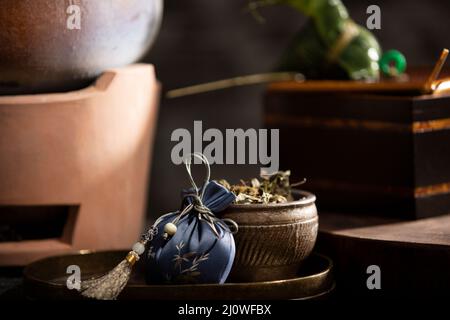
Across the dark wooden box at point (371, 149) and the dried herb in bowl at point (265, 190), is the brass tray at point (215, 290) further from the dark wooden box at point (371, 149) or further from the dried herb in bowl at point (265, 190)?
the dark wooden box at point (371, 149)

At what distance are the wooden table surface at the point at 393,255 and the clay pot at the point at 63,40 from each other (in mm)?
444

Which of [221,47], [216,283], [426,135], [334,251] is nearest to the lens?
[216,283]

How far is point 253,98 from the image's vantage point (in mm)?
2047

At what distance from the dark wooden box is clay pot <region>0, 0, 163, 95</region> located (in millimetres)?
317

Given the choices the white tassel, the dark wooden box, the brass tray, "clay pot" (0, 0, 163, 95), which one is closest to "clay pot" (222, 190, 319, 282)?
the brass tray

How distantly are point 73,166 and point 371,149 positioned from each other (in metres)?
0.49

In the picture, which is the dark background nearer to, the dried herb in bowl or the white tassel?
the dried herb in bowl

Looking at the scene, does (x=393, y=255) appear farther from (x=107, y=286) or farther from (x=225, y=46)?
(x=225, y=46)

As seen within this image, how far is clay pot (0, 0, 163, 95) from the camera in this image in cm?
123

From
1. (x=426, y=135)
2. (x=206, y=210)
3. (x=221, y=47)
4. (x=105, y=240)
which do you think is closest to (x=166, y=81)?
(x=221, y=47)

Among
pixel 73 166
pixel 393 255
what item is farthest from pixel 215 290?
pixel 73 166

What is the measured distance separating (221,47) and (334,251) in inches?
35.3
